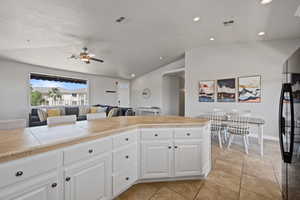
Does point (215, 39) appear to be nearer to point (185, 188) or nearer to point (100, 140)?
A: point (185, 188)

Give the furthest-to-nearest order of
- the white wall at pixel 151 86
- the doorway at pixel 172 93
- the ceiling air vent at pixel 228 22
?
1. the doorway at pixel 172 93
2. the white wall at pixel 151 86
3. the ceiling air vent at pixel 228 22

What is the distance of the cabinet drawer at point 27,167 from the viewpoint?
0.89 metres

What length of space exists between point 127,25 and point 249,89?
4.36 metres

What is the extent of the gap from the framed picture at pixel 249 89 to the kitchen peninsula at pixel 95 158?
3657mm

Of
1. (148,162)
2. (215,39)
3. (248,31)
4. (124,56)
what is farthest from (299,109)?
(124,56)

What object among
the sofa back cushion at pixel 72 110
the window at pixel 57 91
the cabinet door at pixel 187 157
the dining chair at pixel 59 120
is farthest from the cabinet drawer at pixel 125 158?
the window at pixel 57 91

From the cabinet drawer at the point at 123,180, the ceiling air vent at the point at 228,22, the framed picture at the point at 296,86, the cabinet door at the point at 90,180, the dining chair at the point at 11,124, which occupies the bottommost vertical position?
the cabinet drawer at the point at 123,180

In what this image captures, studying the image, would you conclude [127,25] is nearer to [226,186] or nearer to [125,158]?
[125,158]

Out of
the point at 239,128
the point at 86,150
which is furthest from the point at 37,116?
the point at 239,128

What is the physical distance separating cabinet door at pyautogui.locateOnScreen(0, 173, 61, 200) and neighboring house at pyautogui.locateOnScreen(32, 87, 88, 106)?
6.85 metres

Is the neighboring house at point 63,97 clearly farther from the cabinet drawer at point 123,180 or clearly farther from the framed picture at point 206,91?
the cabinet drawer at point 123,180

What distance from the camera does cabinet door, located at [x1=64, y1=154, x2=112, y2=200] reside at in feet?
4.10

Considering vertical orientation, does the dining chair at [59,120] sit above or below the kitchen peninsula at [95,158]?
above

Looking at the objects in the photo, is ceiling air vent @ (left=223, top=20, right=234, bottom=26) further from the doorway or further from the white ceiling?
the doorway
